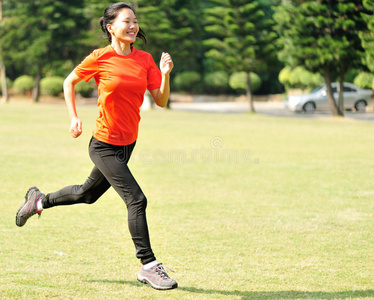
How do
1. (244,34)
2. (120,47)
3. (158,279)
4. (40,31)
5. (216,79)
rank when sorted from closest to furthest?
(158,279) < (120,47) < (244,34) < (40,31) < (216,79)

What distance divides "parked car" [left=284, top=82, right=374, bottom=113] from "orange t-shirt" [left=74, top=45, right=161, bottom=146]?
29.6m

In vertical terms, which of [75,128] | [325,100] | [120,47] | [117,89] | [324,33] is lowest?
[325,100]

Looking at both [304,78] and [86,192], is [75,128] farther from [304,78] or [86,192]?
[304,78]

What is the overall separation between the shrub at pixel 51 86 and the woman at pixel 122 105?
4148cm

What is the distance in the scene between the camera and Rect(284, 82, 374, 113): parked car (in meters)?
33.5

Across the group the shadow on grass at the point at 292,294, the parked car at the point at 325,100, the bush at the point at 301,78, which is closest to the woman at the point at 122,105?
the shadow on grass at the point at 292,294

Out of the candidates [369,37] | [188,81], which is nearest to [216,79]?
[188,81]

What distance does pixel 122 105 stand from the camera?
15.0ft

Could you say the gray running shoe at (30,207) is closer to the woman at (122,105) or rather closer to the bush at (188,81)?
the woman at (122,105)

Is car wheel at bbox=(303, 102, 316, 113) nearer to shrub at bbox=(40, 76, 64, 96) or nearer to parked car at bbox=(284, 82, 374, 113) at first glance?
parked car at bbox=(284, 82, 374, 113)

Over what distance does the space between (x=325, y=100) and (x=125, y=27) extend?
30.1 m

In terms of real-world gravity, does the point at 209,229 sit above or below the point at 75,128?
below

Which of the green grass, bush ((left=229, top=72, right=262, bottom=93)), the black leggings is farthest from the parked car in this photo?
the black leggings

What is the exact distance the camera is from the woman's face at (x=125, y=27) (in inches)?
181
